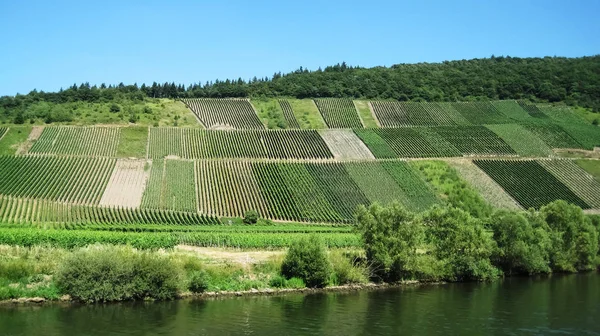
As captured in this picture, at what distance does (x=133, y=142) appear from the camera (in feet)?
395

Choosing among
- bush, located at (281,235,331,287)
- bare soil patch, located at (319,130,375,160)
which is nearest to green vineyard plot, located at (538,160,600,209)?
bare soil patch, located at (319,130,375,160)

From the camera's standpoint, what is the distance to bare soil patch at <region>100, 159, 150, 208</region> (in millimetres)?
93387

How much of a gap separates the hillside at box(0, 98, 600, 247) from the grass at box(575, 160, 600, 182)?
469 mm

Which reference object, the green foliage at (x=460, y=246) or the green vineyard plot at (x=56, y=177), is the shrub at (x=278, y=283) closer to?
the green foliage at (x=460, y=246)

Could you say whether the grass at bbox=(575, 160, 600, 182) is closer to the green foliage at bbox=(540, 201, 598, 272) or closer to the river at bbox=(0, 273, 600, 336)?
the green foliage at bbox=(540, 201, 598, 272)

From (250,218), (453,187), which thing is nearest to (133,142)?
(250,218)

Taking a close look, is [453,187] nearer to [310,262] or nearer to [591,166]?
[591,166]

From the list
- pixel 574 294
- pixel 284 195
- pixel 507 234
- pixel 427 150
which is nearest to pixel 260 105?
pixel 427 150

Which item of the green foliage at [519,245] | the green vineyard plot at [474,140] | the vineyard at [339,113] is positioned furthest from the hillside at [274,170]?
the green foliage at [519,245]

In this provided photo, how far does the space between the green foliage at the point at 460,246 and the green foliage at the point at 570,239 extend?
11421 mm

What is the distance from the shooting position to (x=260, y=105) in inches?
6186

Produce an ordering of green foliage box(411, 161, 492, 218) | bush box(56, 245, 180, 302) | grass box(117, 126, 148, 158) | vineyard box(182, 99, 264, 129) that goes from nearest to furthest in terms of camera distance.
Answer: bush box(56, 245, 180, 302), green foliage box(411, 161, 492, 218), grass box(117, 126, 148, 158), vineyard box(182, 99, 264, 129)

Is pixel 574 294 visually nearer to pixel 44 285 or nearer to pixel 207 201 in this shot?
pixel 44 285

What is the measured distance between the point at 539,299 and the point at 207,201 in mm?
54856
